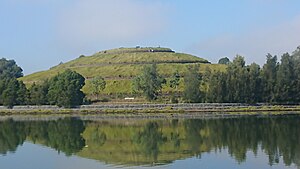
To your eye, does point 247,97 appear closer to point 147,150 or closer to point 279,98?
point 279,98

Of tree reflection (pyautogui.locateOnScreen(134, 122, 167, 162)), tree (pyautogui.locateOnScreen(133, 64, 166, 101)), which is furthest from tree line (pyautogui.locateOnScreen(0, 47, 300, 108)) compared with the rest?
tree reflection (pyautogui.locateOnScreen(134, 122, 167, 162))

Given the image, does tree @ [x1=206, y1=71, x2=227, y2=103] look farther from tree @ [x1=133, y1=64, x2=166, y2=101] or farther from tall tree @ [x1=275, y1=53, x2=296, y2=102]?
tree @ [x1=133, y1=64, x2=166, y2=101]

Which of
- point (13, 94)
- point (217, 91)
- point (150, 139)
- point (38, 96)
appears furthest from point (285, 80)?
point (150, 139)

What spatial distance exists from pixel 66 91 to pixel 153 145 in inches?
2509

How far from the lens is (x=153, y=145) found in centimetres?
5106

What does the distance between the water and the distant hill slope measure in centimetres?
7579

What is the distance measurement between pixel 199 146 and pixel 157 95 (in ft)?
248

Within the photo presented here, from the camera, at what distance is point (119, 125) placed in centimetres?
7481

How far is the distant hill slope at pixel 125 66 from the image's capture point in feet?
515

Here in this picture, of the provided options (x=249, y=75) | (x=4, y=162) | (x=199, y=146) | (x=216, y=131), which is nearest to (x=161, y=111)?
(x=249, y=75)

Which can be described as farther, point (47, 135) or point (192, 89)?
point (192, 89)

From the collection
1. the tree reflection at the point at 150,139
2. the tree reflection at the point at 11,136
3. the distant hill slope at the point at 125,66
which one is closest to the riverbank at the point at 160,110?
the tree reflection at the point at 11,136

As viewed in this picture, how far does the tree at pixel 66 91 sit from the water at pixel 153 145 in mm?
33941

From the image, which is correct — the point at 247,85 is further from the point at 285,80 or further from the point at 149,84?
the point at 149,84
